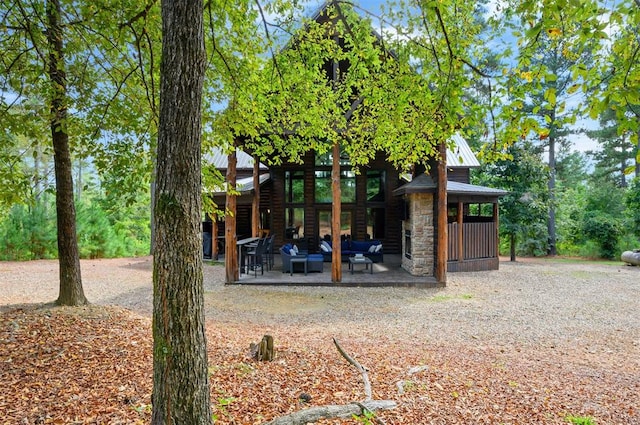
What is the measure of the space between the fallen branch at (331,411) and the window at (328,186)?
1281 centimetres

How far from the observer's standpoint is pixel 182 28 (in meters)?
2.11

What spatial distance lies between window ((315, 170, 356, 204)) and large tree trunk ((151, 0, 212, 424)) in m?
13.6

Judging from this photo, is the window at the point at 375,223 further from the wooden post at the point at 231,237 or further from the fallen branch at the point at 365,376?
the fallen branch at the point at 365,376

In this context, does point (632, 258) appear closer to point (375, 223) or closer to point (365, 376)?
point (375, 223)

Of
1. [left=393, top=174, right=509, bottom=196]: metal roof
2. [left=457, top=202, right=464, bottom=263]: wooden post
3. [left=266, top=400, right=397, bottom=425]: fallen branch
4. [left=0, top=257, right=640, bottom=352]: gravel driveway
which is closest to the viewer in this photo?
[left=266, top=400, right=397, bottom=425]: fallen branch

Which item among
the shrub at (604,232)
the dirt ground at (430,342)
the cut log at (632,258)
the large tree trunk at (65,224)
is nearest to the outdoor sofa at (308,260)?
the dirt ground at (430,342)

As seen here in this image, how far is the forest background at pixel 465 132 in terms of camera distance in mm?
3162

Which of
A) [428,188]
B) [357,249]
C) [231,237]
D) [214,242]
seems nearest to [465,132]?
[428,188]

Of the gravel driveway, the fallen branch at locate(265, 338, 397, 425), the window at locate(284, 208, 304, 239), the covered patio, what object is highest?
the window at locate(284, 208, 304, 239)

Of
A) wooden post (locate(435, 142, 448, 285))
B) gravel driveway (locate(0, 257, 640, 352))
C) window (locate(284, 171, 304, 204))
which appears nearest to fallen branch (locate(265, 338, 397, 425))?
gravel driveway (locate(0, 257, 640, 352))

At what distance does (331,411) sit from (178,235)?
6.12 feet

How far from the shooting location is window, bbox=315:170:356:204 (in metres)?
15.8

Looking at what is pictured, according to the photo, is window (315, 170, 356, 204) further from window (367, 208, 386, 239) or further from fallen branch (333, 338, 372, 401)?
fallen branch (333, 338, 372, 401)

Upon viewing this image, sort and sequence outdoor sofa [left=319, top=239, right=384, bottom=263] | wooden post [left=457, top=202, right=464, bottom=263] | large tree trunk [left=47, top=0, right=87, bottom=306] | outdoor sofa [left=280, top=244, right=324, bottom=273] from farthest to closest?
outdoor sofa [left=319, top=239, right=384, bottom=263] < wooden post [left=457, top=202, right=464, bottom=263] < outdoor sofa [left=280, top=244, right=324, bottom=273] < large tree trunk [left=47, top=0, right=87, bottom=306]
